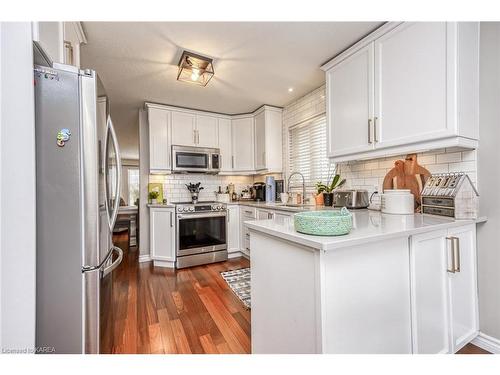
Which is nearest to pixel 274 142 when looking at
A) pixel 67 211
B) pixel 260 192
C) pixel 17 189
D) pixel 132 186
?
pixel 260 192

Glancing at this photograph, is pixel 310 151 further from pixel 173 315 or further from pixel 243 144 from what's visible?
pixel 173 315

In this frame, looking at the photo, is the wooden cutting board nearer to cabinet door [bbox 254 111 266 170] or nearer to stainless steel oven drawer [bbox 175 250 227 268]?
cabinet door [bbox 254 111 266 170]

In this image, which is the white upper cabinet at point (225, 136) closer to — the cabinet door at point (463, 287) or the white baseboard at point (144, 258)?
the white baseboard at point (144, 258)

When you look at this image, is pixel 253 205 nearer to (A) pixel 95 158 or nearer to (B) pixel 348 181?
(B) pixel 348 181

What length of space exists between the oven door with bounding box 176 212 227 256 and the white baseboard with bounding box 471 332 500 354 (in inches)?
105

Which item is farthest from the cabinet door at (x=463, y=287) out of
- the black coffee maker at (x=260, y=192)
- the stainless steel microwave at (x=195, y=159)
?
the stainless steel microwave at (x=195, y=159)

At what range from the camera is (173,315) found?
1.90 meters

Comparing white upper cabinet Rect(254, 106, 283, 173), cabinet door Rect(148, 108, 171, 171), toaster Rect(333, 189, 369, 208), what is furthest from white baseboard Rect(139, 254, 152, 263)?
toaster Rect(333, 189, 369, 208)

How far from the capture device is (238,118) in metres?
3.89

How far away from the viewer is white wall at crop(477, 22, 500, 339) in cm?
142

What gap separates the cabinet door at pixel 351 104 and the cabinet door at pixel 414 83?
0.08 metres

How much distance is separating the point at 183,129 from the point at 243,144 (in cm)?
102
